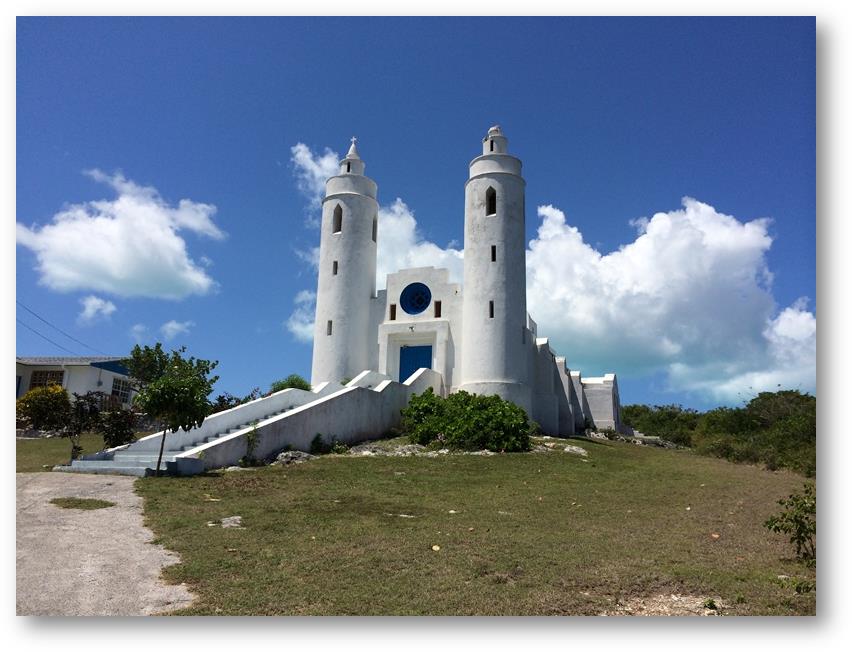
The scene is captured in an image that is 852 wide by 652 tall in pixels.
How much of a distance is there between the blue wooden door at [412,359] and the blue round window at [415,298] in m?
1.56

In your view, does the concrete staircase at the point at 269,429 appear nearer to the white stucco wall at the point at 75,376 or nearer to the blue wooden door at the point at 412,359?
the blue wooden door at the point at 412,359

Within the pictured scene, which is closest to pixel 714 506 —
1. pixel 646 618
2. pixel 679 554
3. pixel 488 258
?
pixel 679 554

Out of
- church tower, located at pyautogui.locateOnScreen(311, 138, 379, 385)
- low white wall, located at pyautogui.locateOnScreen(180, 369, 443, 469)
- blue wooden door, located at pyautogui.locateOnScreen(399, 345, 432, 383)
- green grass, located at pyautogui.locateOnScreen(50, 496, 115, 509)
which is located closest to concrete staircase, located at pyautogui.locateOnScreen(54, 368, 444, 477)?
low white wall, located at pyautogui.locateOnScreen(180, 369, 443, 469)

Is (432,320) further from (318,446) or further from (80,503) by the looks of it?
(80,503)

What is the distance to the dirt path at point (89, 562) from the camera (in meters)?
5.43

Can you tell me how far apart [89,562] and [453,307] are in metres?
20.7

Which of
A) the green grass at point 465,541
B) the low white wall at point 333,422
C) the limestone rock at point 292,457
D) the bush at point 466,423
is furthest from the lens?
the bush at point 466,423

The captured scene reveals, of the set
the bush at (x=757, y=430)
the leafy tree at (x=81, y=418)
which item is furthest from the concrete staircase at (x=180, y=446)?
the bush at (x=757, y=430)

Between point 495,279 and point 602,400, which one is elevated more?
point 495,279

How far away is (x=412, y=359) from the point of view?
26859 mm

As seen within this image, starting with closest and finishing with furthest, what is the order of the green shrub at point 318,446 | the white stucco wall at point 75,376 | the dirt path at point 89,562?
the dirt path at point 89,562 → the green shrub at point 318,446 → the white stucco wall at point 75,376

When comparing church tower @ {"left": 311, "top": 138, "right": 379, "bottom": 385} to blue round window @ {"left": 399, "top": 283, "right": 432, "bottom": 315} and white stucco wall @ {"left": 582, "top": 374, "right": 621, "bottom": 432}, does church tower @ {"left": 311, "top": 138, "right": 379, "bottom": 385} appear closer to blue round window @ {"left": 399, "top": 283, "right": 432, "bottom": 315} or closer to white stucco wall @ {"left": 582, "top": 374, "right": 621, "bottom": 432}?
A: blue round window @ {"left": 399, "top": 283, "right": 432, "bottom": 315}

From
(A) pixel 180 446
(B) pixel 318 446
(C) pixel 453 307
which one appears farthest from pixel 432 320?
(A) pixel 180 446

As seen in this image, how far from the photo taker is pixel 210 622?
5.12 meters
